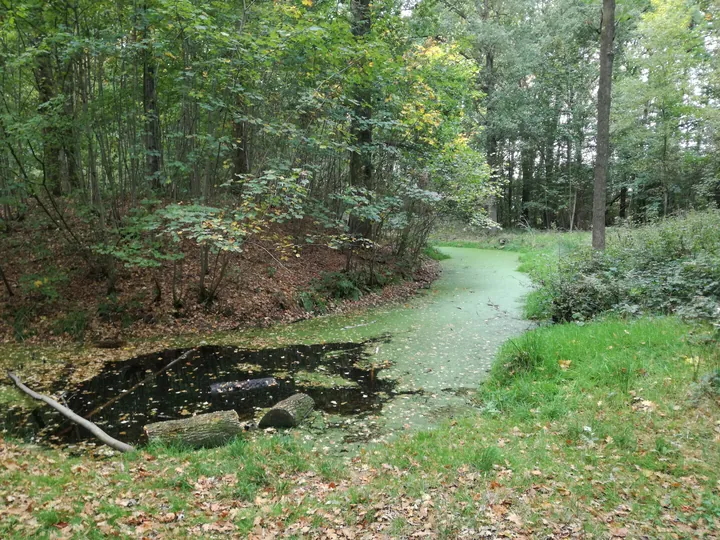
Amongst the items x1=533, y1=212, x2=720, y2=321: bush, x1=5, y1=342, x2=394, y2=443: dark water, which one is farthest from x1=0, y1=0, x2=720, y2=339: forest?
x1=533, y1=212, x2=720, y2=321: bush

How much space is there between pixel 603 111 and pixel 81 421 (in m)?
11.0

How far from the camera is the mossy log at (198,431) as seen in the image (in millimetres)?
5043

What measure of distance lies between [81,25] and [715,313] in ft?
39.6

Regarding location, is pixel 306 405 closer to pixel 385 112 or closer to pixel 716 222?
pixel 385 112

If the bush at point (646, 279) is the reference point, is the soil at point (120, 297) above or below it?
below

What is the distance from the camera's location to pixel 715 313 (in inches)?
241

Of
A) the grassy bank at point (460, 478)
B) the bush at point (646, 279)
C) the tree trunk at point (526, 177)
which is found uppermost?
the tree trunk at point (526, 177)

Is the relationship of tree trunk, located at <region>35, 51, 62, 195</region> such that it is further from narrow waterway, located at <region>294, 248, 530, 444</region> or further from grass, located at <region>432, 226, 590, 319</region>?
grass, located at <region>432, 226, 590, 319</region>

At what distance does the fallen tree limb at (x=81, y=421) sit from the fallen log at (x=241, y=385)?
5.71 feet

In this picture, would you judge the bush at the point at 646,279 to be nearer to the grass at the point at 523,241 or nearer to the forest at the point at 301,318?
the forest at the point at 301,318

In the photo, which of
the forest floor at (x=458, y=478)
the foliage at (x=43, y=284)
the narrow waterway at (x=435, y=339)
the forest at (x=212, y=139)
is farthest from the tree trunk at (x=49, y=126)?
the narrow waterway at (x=435, y=339)

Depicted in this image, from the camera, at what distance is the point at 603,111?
372 inches

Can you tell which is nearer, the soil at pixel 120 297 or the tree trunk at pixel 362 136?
the soil at pixel 120 297

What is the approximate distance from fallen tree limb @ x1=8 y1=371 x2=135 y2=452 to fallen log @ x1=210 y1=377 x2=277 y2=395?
174 centimetres
